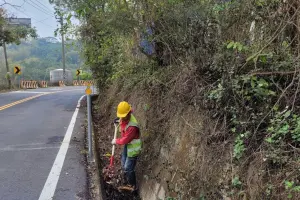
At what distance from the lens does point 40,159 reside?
698cm

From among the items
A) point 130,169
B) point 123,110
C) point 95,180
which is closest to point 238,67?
point 123,110

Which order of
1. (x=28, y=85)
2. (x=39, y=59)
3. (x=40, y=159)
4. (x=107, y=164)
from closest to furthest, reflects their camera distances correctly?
(x=40, y=159) → (x=107, y=164) → (x=28, y=85) → (x=39, y=59)

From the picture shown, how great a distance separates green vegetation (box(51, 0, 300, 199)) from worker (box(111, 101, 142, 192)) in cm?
92

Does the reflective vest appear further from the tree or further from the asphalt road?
the tree

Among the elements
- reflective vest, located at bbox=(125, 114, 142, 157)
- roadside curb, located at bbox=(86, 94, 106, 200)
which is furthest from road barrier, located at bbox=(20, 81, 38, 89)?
reflective vest, located at bbox=(125, 114, 142, 157)

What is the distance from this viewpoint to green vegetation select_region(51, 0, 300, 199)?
3402 mm

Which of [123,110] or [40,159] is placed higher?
[123,110]

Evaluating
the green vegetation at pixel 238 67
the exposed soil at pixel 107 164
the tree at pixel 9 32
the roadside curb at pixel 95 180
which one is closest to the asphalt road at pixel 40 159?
the roadside curb at pixel 95 180

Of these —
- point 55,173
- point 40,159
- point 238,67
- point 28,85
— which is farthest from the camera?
point 28,85

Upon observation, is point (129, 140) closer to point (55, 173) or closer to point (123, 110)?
point (123, 110)

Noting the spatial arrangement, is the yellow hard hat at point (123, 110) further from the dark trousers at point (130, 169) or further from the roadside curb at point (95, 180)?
the roadside curb at point (95, 180)

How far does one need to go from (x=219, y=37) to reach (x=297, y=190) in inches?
119

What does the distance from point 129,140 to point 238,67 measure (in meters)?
2.46

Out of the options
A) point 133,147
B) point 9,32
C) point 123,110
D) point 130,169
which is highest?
point 9,32
